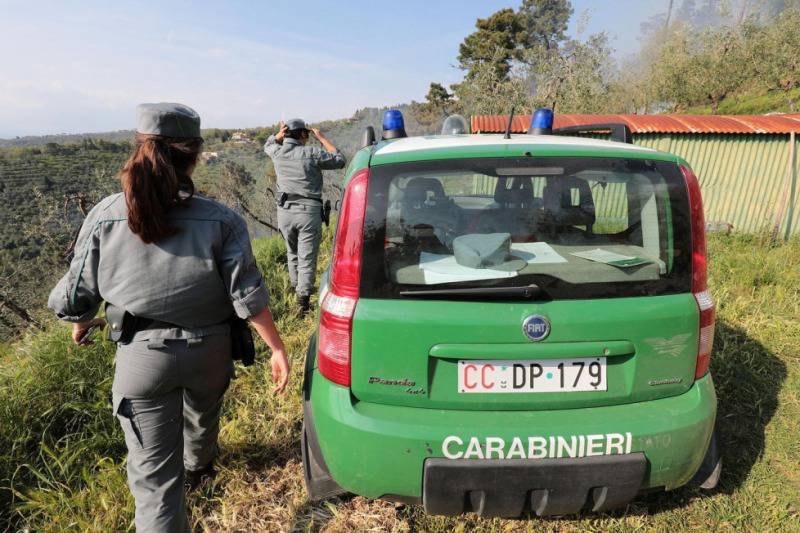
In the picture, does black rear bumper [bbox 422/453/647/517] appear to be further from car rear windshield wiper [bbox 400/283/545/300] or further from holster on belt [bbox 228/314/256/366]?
holster on belt [bbox 228/314/256/366]

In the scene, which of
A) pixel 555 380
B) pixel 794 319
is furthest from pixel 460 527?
pixel 794 319

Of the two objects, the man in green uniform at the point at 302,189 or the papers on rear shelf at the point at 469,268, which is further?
the man in green uniform at the point at 302,189

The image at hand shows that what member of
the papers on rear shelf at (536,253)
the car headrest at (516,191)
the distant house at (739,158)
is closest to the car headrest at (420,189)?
the car headrest at (516,191)

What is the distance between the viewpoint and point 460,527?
1931mm

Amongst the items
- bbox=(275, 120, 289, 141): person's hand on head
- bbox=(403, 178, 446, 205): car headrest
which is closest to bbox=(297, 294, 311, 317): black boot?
bbox=(275, 120, 289, 141): person's hand on head

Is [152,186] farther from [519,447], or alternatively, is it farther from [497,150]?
[519,447]

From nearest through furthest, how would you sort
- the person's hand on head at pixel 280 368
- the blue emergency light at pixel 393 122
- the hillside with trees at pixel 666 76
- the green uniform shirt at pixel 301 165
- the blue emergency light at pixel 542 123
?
the person's hand on head at pixel 280 368, the blue emergency light at pixel 542 123, the blue emergency light at pixel 393 122, the green uniform shirt at pixel 301 165, the hillside with trees at pixel 666 76

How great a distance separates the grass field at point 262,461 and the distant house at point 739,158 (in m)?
5.02

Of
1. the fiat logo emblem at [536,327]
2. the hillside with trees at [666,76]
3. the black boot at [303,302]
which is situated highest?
the hillside with trees at [666,76]

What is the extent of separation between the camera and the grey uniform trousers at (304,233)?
4.47 m

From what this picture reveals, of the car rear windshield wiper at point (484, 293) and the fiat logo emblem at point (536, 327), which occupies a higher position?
the car rear windshield wiper at point (484, 293)

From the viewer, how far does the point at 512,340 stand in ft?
5.05

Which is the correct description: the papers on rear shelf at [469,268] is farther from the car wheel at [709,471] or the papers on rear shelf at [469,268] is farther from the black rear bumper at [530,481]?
the car wheel at [709,471]

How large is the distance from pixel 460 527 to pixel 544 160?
1555mm
